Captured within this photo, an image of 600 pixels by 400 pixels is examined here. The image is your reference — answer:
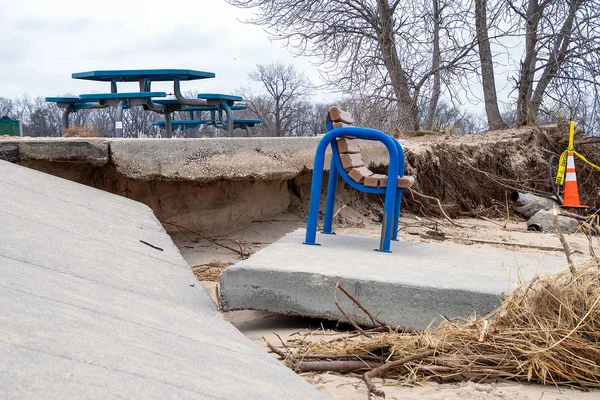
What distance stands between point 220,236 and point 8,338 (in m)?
3.67

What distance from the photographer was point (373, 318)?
104 inches

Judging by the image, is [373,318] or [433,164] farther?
[433,164]

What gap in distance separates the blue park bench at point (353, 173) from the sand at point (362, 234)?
726 millimetres

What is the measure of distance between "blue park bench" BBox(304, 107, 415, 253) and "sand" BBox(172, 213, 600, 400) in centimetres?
73

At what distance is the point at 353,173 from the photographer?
3.79 m

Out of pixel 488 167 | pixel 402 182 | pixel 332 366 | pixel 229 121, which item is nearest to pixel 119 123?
pixel 229 121

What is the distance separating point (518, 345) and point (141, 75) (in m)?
8.99

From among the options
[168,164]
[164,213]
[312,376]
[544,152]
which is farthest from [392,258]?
[544,152]

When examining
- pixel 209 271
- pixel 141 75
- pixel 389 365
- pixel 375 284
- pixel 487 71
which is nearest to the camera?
pixel 389 365

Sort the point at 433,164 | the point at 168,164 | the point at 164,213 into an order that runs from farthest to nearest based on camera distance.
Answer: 1. the point at 433,164
2. the point at 164,213
3. the point at 168,164

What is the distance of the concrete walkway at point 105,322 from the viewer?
122cm

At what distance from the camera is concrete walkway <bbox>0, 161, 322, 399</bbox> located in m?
1.22

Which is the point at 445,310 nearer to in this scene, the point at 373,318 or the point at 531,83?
the point at 373,318

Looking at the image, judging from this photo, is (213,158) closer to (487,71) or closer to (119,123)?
(119,123)
